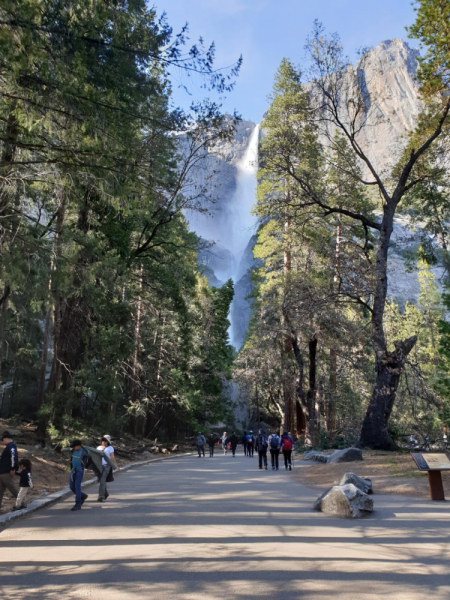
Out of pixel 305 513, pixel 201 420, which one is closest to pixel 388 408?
pixel 305 513

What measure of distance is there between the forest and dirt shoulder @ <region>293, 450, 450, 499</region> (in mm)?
2766

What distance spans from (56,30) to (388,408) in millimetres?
15430

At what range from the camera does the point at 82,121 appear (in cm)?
844

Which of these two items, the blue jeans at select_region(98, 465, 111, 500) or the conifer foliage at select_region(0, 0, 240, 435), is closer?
the conifer foliage at select_region(0, 0, 240, 435)

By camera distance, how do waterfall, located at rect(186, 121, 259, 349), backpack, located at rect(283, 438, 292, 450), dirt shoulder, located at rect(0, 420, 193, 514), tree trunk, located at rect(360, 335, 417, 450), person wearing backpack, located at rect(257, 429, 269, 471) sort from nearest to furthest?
1. dirt shoulder, located at rect(0, 420, 193, 514)
2. tree trunk, located at rect(360, 335, 417, 450)
3. backpack, located at rect(283, 438, 292, 450)
4. person wearing backpack, located at rect(257, 429, 269, 471)
5. waterfall, located at rect(186, 121, 259, 349)

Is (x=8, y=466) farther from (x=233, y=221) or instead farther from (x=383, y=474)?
(x=233, y=221)

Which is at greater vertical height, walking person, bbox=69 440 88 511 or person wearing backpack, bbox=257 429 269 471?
person wearing backpack, bbox=257 429 269 471

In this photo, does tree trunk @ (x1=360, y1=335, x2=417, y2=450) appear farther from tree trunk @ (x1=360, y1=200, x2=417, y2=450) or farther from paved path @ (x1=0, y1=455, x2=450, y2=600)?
paved path @ (x1=0, y1=455, x2=450, y2=600)

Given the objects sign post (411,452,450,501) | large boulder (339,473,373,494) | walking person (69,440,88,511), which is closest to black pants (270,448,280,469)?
large boulder (339,473,373,494)

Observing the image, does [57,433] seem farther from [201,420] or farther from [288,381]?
[201,420]

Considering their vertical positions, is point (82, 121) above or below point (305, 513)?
above

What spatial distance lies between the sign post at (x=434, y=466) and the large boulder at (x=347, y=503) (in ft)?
5.11

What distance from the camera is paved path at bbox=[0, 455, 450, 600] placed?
4.60 metres

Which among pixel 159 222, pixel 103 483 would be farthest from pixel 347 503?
pixel 159 222
